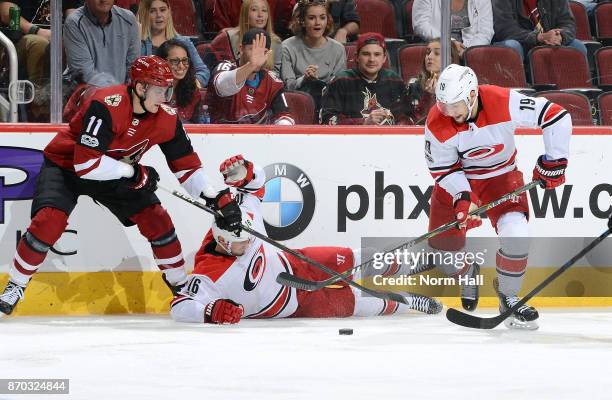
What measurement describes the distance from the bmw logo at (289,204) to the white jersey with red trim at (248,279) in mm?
284

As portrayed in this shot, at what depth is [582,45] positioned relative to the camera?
6.34m

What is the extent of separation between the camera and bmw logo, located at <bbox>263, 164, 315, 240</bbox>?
242 inches

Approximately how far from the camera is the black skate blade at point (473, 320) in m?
5.33

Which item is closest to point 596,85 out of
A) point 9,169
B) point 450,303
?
point 450,303

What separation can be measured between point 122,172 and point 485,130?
163 cm

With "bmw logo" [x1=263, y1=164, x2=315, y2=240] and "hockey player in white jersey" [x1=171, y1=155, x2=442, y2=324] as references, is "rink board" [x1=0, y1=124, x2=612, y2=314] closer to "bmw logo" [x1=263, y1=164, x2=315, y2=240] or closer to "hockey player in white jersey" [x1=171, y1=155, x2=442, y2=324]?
"bmw logo" [x1=263, y1=164, x2=315, y2=240]

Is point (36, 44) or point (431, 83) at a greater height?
point (36, 44)

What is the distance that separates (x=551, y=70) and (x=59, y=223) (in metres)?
2.56

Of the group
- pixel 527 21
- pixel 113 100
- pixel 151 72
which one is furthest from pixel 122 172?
pixel 527 21

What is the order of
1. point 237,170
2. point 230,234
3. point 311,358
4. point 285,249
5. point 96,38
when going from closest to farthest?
point 311,358 < point 230,234 < point 285,249 < point 237,170 < point 96,38

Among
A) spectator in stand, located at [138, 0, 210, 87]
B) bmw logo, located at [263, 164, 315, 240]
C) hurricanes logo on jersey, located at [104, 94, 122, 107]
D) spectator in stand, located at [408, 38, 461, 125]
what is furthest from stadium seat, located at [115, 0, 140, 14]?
spectator in stand, located at [408, 38, 461, 125]

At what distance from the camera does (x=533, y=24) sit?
6.38m

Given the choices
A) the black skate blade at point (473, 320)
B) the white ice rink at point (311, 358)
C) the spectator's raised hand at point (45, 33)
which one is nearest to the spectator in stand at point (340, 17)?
the spectator's raised hand at point (45, 33)

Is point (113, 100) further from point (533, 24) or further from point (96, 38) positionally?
point (533, 24)
